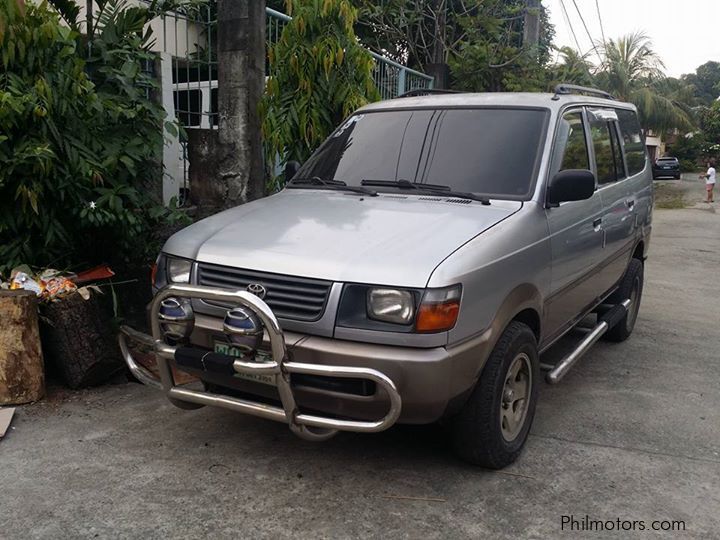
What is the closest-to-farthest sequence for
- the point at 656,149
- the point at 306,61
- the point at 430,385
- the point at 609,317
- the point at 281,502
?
1. the point at 430,385
2. the point at 281,502
3. the point at 609,317
4. the point at 306,61
5. the point at 656,149

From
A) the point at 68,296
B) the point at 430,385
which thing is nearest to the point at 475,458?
the point at 430,385

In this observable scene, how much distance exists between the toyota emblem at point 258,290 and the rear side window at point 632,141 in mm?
3567

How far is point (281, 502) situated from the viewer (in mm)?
3145

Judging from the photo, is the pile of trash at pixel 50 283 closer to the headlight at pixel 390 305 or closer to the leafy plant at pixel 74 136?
the leafy plant at pixel 74 136

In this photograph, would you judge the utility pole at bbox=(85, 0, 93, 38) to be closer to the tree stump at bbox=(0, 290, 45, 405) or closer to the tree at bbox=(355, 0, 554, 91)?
the tree stump at bbox=(0, 290, 45, 405)

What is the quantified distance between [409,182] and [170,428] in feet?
6.34

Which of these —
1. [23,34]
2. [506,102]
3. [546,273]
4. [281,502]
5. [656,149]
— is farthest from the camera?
[656,149]

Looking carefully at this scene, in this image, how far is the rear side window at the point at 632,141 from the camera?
558 centimetres

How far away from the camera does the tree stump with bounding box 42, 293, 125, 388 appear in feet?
14.0

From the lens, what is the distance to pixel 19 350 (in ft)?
13.4

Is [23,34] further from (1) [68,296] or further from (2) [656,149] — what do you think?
(2) [656,149]

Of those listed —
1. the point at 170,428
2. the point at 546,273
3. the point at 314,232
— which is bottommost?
the point at 170,428

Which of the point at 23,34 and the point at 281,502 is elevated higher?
the point at 23,34

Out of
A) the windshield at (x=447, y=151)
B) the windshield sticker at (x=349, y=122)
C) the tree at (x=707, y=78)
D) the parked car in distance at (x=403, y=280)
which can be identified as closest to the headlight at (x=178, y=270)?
the parked car in distance at (x=403, y=280)
